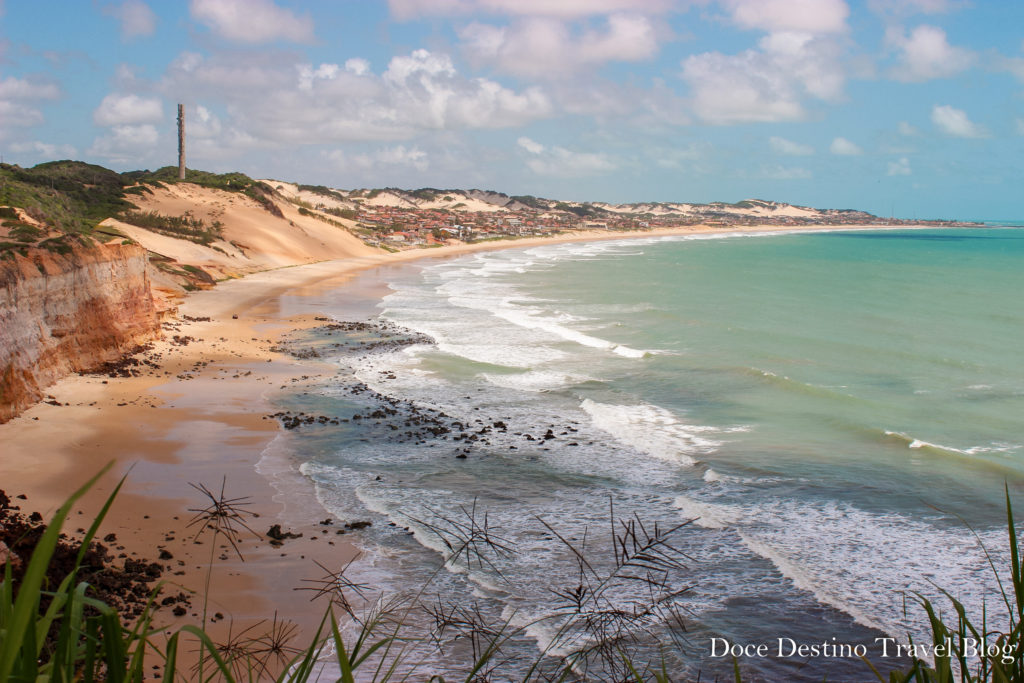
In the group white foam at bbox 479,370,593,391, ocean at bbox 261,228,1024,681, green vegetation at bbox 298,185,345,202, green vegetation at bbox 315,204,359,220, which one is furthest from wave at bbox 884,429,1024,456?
green vegetation at bbox 298,185,345,202

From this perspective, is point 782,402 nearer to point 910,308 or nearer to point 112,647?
point 112,647

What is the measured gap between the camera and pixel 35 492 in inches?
383

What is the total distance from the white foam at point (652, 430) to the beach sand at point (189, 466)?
5784 mm

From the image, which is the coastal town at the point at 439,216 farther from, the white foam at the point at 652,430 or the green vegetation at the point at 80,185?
the white foam at the point at 652,430

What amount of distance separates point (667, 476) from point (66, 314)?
12.8 m

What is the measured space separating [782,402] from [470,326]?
41.7 feet

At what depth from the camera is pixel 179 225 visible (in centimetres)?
4703

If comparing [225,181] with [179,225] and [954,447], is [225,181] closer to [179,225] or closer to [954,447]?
[179,225]

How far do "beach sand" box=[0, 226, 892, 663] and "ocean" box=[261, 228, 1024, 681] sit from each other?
65 cm

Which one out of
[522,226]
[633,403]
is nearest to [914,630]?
[633,403]

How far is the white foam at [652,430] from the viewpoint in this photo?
13.1m

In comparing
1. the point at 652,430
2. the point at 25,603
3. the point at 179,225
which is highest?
the point at 25,603

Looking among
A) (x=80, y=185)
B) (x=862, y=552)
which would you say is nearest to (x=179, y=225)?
(x=80, y=185)

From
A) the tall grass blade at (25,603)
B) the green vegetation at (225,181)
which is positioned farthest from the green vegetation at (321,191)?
the tall grass blade at (25,603)
